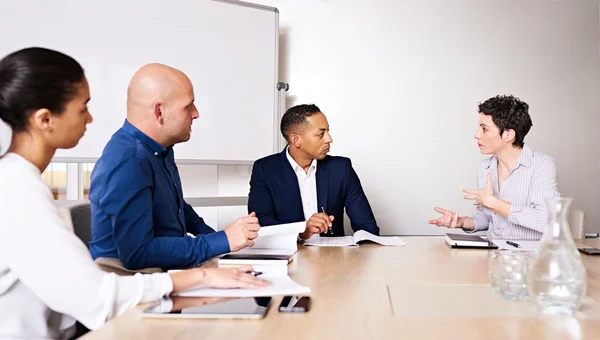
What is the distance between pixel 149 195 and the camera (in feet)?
6.00

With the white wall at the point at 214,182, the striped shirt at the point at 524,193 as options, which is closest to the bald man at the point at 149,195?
the striped shirt at the point at 524,193

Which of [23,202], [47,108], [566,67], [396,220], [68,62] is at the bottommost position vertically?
[396,220]

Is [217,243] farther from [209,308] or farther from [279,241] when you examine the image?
[209,308]

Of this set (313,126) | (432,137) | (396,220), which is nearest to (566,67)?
(432,137)

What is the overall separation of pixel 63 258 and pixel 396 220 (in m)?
3.43

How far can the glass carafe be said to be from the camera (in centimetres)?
119

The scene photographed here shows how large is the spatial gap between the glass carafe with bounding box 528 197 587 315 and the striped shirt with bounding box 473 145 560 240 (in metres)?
1.48

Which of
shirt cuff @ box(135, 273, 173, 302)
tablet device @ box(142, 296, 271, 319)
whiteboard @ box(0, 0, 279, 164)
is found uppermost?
whiteboard @ box(0, 0, 279, 164)

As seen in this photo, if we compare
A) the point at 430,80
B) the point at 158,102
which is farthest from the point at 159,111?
the point at 430,80

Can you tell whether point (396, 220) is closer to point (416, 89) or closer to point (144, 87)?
point (416, 89)

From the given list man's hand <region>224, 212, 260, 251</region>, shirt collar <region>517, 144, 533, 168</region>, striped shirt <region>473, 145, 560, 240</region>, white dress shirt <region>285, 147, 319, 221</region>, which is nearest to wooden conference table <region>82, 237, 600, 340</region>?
man's hand <region>224, 212, 260, 251</region>

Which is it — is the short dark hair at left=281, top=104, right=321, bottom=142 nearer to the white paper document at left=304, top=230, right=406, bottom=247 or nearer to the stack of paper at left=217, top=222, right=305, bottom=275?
the white paper document at left=304, top=230, right=406, bottom=247

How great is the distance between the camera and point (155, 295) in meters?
1.31

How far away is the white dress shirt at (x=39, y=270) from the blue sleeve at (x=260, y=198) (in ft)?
5.79
